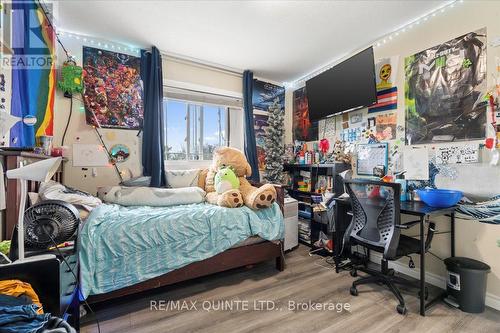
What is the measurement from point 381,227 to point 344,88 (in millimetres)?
1582

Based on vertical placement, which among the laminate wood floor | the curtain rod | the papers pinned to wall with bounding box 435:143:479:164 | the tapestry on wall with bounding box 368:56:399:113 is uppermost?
the curtain rod

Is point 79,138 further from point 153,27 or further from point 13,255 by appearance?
point 13,255

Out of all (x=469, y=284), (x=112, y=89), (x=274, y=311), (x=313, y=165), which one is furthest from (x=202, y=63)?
(x=469, y=284)

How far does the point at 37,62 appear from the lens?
185 cm

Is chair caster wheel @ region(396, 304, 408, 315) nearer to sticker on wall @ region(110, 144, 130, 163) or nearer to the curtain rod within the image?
sticker on wall @ region(110, 144, 130, 163)

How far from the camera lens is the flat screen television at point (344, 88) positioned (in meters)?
2.35

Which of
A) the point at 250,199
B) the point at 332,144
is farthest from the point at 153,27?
the point at 332,144

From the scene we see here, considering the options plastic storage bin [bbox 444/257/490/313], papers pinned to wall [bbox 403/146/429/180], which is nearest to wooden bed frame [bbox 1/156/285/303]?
papers pinned to wall [bbox 403/146/429/180]

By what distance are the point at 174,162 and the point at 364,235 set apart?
2287 millimetres

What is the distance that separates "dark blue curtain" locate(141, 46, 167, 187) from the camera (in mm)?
2656

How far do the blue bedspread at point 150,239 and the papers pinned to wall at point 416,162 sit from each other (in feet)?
4.84

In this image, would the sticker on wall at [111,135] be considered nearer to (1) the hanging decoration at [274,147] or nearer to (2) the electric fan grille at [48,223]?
(2) the electric fan grille at [48,223]

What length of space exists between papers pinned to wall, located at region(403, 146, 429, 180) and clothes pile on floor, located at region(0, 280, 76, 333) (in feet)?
8.43

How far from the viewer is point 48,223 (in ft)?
3.96
